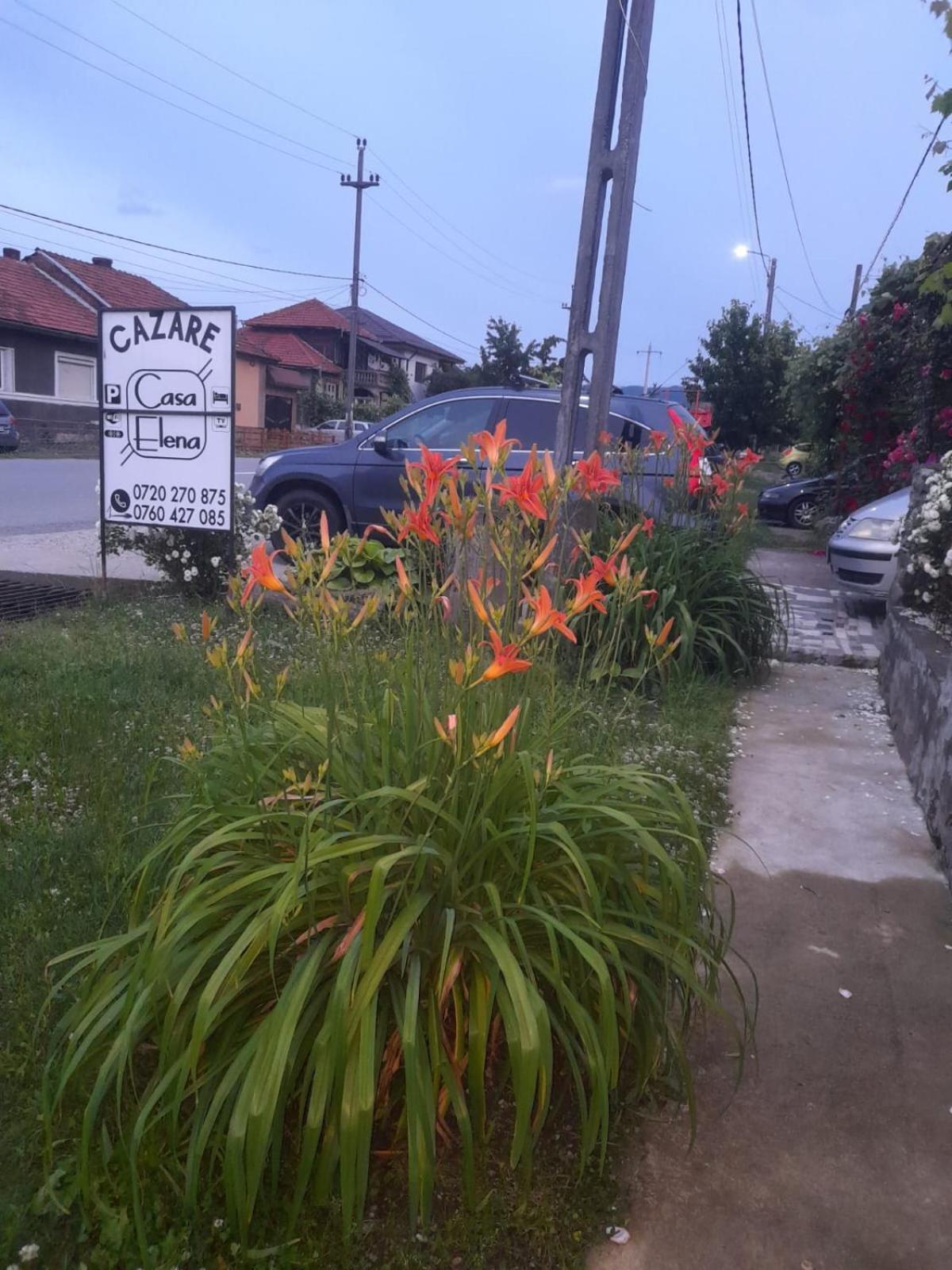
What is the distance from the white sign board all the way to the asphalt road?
450 centimetres

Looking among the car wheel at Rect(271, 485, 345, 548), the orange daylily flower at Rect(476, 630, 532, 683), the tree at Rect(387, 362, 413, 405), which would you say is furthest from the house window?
the orange daylily flower at Rect(476, 630, 532, 683)

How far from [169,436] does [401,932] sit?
5913mm

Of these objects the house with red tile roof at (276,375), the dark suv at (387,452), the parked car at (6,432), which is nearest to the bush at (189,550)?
the dark suv at (387,452)

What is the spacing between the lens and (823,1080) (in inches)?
101

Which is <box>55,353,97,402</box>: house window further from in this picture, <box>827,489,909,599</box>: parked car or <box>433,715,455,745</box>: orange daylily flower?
<box>433,715,455,745</box>: orange daylily flower

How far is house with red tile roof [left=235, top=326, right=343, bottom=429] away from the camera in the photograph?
139 ft

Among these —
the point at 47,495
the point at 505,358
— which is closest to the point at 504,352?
the point at 505,358

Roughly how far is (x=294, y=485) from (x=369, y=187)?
32.0 metres

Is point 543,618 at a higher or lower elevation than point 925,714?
higher

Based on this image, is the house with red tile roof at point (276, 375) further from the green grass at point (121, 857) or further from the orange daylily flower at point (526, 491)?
the orange daylily flower at point (526, 491)

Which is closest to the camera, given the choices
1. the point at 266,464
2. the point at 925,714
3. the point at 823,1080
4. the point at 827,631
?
the point at 823,1080

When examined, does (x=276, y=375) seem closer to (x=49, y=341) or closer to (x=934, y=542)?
(x=49, y=341)

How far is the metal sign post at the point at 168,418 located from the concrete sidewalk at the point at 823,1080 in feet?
14.5

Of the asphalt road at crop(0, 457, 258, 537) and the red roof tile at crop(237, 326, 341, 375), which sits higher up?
the red roof tile at crop(237, 326, 341, 375)
